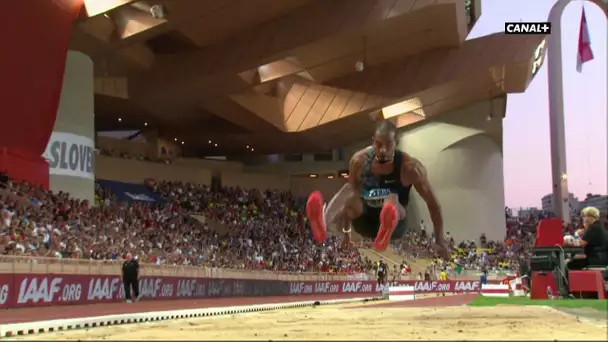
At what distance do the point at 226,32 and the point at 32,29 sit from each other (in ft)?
43.2

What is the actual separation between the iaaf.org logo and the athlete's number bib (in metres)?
17.1

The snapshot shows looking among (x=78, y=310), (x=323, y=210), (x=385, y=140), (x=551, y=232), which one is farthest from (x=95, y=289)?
(x=385, y=140)

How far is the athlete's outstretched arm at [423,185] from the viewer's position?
37.8 ft

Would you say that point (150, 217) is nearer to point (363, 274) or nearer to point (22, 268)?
point (363, 274)

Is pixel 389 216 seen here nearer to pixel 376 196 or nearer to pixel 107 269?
pixel 376 196

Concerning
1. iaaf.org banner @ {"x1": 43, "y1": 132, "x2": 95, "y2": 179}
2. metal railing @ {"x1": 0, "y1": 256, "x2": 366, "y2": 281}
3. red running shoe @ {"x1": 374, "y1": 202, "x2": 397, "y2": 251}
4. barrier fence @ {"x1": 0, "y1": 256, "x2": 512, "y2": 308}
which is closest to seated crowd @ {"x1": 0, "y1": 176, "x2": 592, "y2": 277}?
metal railing @ {"x1": 0, "y1": 256, "x2": 366, "y2": 281}

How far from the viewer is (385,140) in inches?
433

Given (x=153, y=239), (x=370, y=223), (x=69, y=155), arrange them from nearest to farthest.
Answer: (x=370, y=223)
(x=153, y=239)
(x=69, y=155)

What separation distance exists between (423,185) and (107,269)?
50.7 ft

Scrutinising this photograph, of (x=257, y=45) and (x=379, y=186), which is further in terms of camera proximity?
(x=257, y=45)

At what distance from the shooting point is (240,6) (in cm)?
3606

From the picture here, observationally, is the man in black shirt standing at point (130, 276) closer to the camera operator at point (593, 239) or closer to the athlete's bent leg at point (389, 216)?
the athlete's bent leg at point (389, 216)

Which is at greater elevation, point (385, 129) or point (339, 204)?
point (385, 129)

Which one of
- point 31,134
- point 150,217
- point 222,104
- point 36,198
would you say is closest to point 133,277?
point 36,198
